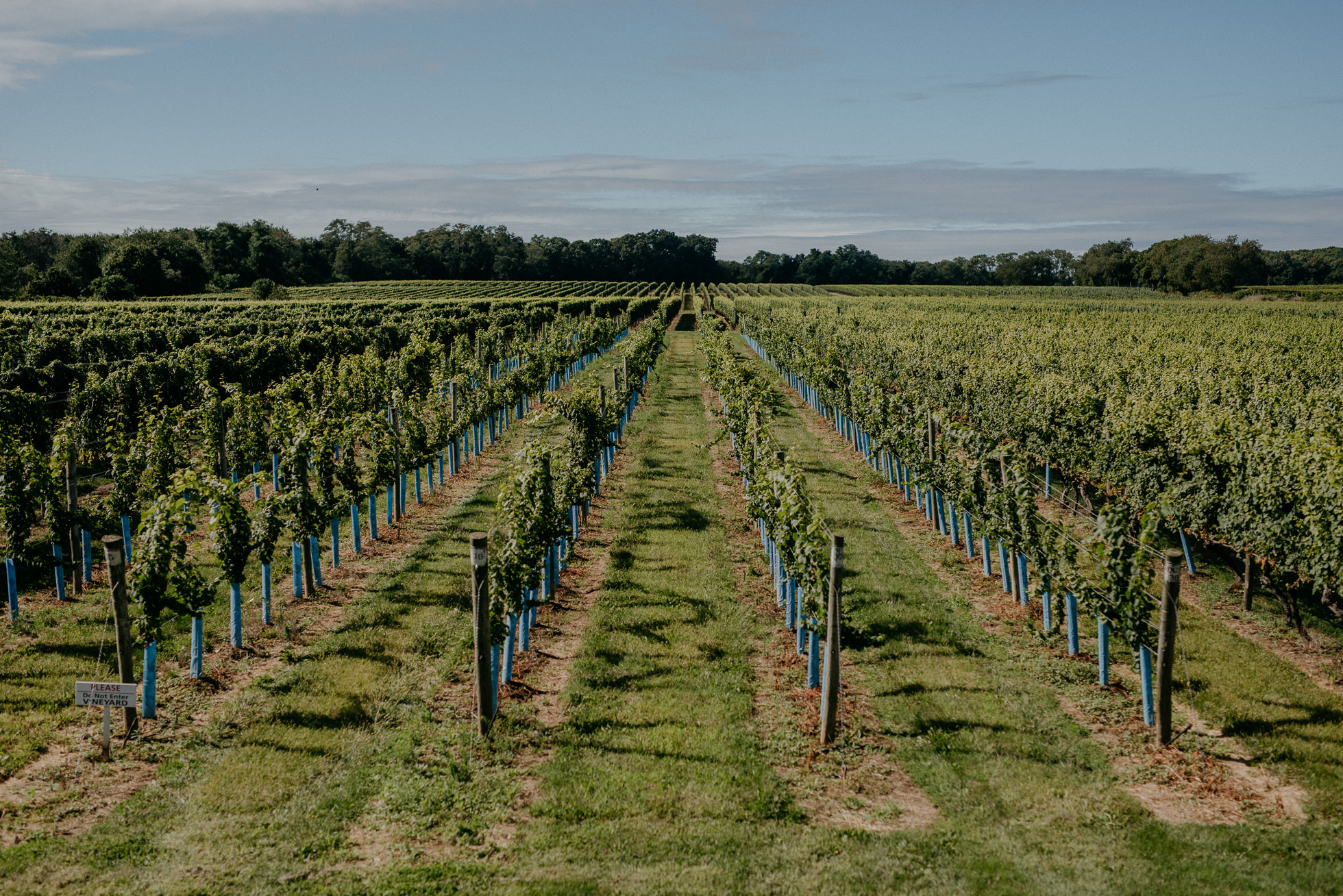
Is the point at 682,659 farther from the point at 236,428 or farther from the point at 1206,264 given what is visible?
the point at 1206,264

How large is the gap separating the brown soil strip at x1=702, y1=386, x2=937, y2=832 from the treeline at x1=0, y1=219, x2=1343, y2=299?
250 ft

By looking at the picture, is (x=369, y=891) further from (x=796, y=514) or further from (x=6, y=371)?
(x=6, y=371)

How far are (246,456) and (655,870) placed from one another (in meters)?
12.6

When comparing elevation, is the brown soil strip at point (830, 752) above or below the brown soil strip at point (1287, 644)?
below

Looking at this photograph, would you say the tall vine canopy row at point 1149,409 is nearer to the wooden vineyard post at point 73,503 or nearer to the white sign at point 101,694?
the white sign at point 101,694

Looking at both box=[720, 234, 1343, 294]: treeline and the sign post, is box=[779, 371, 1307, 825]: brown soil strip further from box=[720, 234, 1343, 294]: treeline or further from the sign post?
box=[720, 234, 1343, 294]: treeline

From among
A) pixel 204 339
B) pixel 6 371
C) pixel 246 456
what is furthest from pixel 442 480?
pixel 204 339

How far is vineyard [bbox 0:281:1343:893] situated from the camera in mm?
5762

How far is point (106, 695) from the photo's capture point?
6520mm

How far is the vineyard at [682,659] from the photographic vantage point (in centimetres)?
576

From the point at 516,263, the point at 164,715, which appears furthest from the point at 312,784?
the point at 516,263

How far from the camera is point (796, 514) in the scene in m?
8.95

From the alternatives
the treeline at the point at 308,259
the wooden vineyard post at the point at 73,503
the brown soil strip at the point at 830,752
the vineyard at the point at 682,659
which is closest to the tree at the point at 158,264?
the treeline at the point at 308,259

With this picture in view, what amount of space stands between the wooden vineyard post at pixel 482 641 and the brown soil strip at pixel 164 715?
8.76ft
